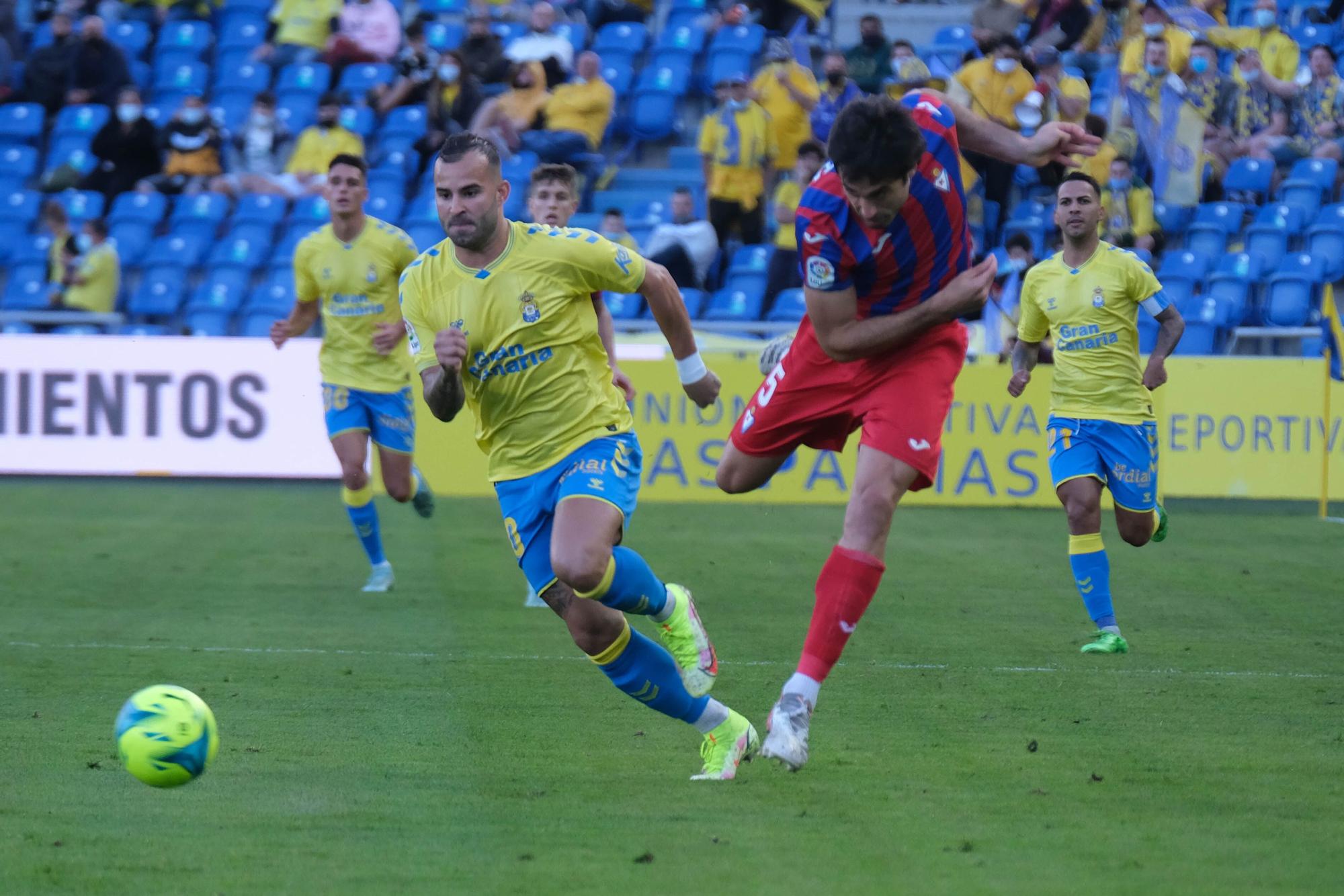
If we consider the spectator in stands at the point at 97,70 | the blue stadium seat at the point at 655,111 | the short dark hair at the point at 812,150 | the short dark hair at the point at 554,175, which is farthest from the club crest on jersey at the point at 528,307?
the spectator in stands at the point at 97,70

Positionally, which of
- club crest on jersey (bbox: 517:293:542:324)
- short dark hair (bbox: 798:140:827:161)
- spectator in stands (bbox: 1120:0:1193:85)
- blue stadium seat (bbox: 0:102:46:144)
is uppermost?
club crest on jersey (bbox: 517:293:542:324)

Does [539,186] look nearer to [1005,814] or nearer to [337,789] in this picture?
[337,789]

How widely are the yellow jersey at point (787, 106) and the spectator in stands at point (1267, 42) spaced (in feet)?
14.2

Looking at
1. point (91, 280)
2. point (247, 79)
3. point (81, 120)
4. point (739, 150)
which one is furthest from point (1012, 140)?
point (81, 120)

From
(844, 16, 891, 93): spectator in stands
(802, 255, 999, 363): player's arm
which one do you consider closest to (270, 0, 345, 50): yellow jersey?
(844, 16, 891, 93): spectator in stands

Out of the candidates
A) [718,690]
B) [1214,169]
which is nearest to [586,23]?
[1214,169]

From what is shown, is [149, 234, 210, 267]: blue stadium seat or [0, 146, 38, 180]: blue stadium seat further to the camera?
[0, 146, 38, 180]: blue stadium seat

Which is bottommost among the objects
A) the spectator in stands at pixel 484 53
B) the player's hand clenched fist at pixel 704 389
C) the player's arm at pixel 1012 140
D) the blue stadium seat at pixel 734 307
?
the blue stadium seat at pixel 734 307

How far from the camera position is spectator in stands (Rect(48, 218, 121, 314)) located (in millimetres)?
17203

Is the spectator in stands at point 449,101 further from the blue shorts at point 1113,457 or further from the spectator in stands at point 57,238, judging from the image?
the blue shorts at point 1113,457

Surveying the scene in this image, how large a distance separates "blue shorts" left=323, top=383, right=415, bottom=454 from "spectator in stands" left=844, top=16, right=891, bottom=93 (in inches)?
373

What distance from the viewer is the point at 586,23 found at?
20.3 meters

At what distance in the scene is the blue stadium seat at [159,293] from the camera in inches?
701

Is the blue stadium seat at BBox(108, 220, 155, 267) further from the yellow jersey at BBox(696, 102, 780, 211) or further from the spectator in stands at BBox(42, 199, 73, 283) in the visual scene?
the yellow jersey at BBox(696, 102, 780, 211)
